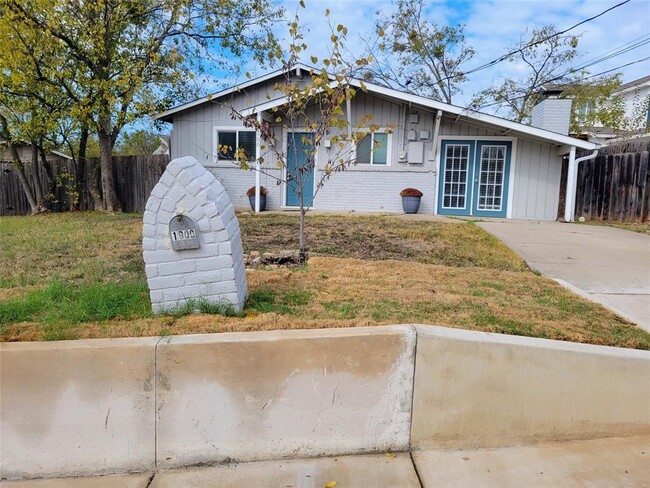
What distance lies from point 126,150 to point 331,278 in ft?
119

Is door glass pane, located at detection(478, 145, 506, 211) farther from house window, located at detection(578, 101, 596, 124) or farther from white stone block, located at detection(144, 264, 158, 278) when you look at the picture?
house window, located at detection(578, 101, 596, 124)

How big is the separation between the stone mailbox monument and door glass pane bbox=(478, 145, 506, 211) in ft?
36.7

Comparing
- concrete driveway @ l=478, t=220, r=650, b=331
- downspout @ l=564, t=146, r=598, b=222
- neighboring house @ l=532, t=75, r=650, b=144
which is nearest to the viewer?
concrete driveway @ l=478, t=220, r=650, b=331

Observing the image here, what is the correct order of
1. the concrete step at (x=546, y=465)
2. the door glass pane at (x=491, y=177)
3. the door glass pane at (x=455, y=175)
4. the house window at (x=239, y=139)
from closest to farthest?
the concrete step at (x=546, y=465) → the door glass pane at (x=491, y=177) → the door glass pane at (x=455, y=175) → the house window at (x=239, y=139)

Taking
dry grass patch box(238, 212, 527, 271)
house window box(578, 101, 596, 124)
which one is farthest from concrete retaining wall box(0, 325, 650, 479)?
house window box(578, 101, 596, 124)

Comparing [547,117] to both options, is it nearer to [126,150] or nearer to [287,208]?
[287,208]

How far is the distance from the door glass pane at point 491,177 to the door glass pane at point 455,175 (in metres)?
0.48

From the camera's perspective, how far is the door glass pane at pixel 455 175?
43.4ft

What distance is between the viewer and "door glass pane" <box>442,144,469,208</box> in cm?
1322

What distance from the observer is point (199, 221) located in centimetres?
328

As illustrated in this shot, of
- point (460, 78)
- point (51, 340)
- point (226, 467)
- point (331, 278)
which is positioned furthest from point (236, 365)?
point (460, 78)

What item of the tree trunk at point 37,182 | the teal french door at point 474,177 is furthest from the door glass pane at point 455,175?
the tree trunk at point 37,182

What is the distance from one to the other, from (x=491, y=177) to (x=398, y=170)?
2.67 meters

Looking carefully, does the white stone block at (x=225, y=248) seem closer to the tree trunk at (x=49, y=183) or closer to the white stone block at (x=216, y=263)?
the white stone block at (x=216, y=263)
